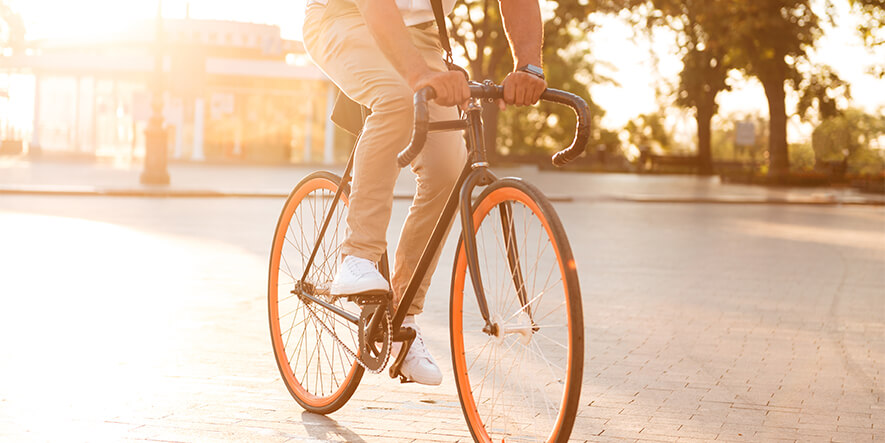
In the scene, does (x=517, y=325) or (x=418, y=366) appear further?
(x=418, y=366)

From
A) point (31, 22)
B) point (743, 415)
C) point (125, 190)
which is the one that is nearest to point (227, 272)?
point (743, 415)

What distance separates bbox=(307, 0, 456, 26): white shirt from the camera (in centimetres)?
390

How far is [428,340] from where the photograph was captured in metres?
6.39

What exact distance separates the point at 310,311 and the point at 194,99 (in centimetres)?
4500

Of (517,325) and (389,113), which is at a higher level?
(389,113)

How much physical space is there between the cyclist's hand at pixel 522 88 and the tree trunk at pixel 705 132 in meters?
51.5

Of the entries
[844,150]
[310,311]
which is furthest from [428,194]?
[844,150]

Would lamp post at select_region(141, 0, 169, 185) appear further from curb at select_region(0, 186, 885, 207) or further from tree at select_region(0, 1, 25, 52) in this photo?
tree at select_region(0, 1, 25, 52)

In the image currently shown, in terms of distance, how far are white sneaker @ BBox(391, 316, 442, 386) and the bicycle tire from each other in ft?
0.79

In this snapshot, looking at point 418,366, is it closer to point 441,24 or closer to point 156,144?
point 441,24

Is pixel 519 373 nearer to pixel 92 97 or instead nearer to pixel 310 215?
pixel 310 215

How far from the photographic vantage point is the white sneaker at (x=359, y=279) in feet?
12.2

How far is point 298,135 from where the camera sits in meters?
50.5

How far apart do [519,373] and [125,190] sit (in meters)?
19.6
